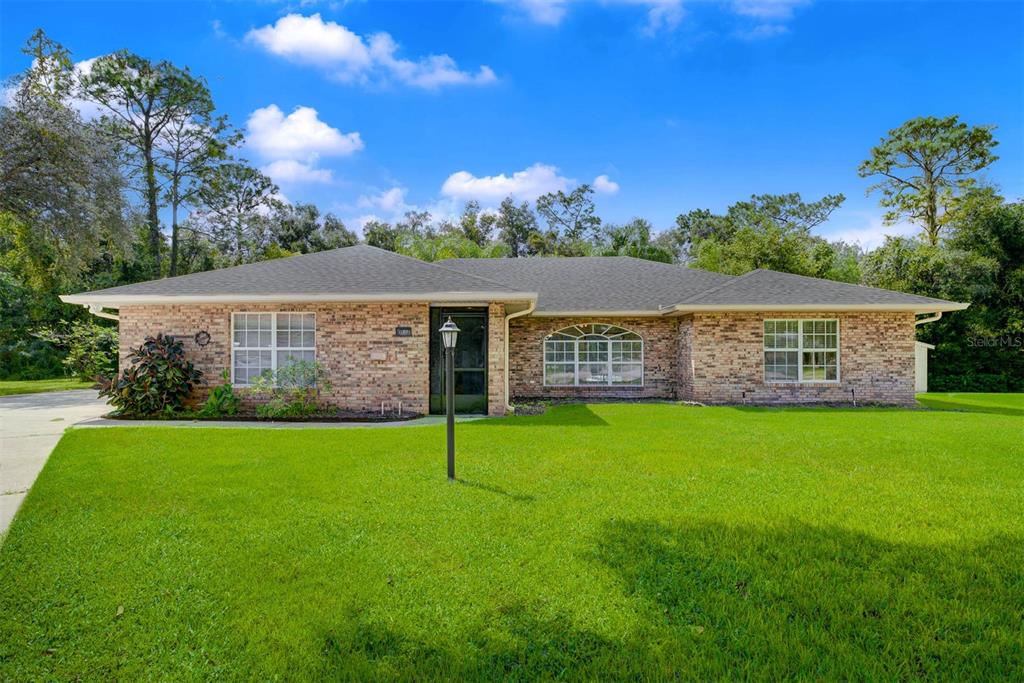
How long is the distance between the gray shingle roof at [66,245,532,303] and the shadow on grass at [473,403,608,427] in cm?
257

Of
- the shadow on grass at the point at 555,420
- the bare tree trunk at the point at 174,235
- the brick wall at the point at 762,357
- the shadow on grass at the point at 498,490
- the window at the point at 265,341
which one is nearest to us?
the shadow on grass at the point at 498,490

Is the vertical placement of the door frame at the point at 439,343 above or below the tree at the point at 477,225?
below

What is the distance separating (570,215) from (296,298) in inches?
1349

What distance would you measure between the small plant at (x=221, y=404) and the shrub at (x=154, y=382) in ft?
2.03

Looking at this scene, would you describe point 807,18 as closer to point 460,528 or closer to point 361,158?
point 460,528

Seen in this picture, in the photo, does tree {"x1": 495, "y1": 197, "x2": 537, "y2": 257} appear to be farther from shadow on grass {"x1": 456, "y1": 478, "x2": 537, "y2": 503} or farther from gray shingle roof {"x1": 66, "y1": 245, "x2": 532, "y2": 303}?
shadow on grass {"x1": 456, "y1": 478, "x2": 537, "y2": 503}

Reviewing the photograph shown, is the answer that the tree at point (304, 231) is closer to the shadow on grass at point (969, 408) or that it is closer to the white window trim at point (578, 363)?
the white window trim at point (578, 363)

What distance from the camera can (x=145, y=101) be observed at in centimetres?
2947

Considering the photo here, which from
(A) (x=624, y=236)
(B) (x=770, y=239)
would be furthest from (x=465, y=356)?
(A) (x=624, y=236)

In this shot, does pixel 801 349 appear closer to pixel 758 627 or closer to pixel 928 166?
pixel 758 627

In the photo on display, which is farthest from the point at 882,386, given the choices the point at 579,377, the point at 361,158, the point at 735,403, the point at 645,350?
the point at 361,158

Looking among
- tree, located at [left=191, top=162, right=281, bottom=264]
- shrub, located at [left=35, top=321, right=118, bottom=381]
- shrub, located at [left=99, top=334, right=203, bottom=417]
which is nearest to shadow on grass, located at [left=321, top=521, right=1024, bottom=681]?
shrub, located at [left=99, top=334, right=203, bottom=417]

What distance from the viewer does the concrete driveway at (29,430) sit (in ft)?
18.7

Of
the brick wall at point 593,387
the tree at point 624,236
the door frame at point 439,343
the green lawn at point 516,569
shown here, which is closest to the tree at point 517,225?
the tree at point 624,236
